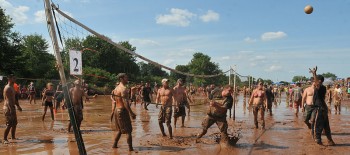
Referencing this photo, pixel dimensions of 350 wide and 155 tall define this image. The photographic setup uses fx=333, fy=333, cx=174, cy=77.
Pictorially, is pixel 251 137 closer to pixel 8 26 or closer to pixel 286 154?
pixel 286 154

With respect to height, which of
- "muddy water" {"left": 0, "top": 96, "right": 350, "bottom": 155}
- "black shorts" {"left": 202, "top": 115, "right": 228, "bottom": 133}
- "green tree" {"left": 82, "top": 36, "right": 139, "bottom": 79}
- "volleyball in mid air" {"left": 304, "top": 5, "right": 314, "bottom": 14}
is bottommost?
"muddy water" {"left": 0, "top": 96, "right": 350, "bottom": 155}

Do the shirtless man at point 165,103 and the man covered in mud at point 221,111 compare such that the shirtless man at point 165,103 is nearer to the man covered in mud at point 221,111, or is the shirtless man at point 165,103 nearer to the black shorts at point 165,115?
the black shorts at point 165,115

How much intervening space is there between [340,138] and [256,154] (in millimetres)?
3723

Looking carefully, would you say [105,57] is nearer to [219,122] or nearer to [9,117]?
[9,117]

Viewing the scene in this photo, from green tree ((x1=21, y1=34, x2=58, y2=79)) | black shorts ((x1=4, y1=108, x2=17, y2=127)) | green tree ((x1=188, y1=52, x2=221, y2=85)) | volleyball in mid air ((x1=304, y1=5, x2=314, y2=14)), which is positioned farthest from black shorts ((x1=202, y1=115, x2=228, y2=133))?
green tree ((x1=188, y1=52, x2=221, y2=85))

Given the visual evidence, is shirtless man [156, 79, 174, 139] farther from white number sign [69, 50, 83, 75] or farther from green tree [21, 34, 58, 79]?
green tree [21, 34, 58, 79]

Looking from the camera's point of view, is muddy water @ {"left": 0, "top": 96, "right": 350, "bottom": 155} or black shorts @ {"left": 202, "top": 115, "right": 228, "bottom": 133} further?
black shorts @ {"left": 202, "top": 115, "right": 228, "bottom": 133}

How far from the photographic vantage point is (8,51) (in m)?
31.1

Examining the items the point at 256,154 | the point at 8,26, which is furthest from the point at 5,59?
the point at 256,154

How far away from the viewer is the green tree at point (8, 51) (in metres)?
30.8

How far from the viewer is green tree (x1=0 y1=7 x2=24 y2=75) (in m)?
30.8

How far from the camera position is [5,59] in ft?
100

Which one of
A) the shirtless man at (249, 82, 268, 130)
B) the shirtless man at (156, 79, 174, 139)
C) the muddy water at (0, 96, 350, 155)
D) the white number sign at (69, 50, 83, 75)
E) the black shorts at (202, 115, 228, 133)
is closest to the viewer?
the white number sign at (69, 50, 83, 75)

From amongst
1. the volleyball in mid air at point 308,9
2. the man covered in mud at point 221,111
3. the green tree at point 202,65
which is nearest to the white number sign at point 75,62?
the man covered in mud at point 221,111
